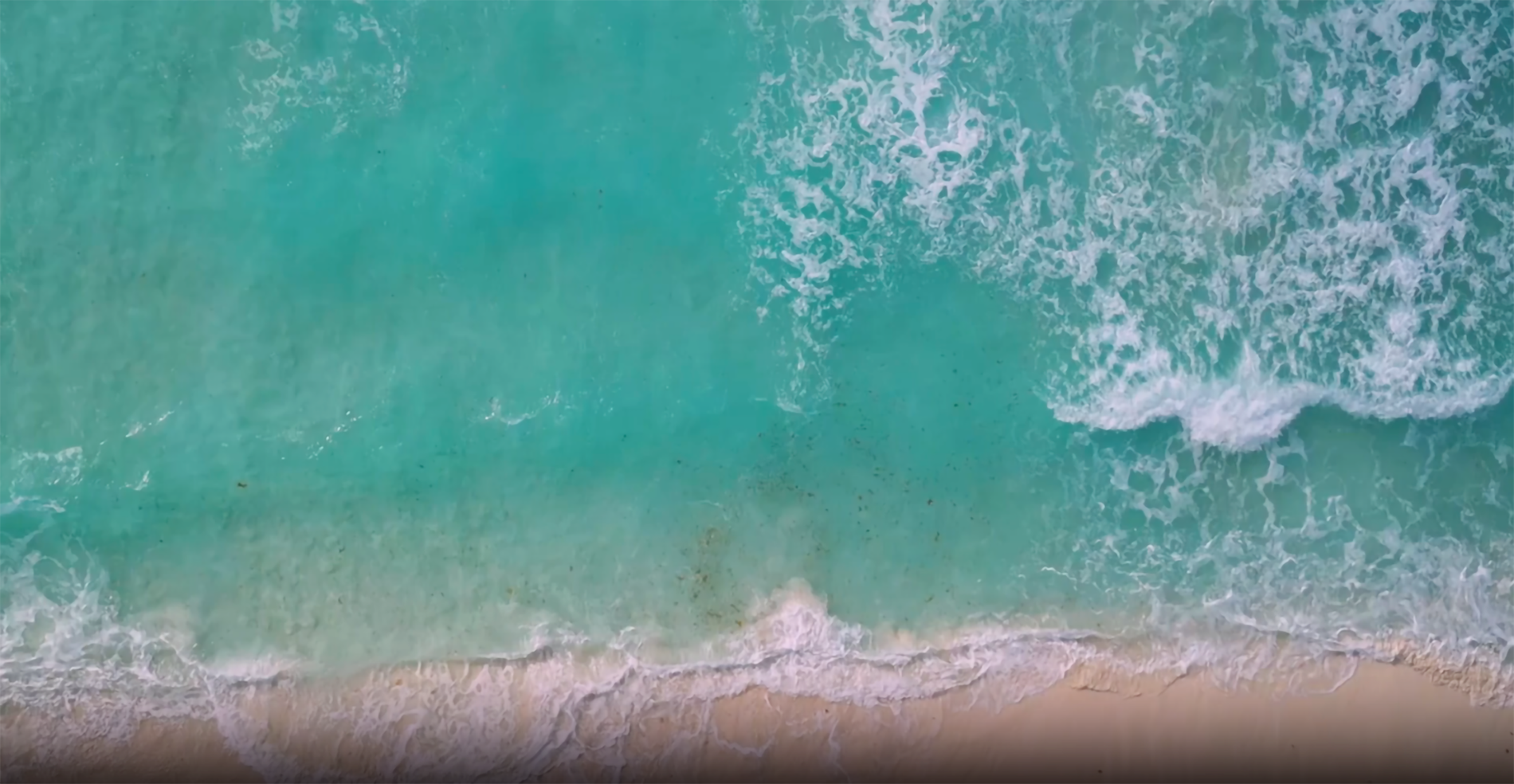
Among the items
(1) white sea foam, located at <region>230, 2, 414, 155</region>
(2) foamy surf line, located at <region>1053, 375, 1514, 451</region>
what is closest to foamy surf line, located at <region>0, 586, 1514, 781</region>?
(2) foamy surf line, located at <region>1053, 375, 1514, 451</region>

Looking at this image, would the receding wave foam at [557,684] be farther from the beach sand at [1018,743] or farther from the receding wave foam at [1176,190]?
the receding wave foam at [1176,190]

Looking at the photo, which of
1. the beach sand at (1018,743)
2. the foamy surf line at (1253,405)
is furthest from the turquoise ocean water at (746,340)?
the beach sand at (1018,743)

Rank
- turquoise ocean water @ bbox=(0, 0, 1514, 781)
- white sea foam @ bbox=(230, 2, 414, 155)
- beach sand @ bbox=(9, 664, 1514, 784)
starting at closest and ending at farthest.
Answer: beach sand @ bbox=(9, 664, 1514, 784)
turquoise ocean water @ bbox=(0, 0, 1514, 781)
white sea foam @ bbox=(230, 2, 414, 155)

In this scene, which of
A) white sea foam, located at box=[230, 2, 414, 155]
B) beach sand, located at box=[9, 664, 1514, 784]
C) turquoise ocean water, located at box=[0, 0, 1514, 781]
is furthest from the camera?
white sea foam, located at box=[230, 2, 414, 155]

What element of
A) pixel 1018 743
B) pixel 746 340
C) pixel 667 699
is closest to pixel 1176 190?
pixel 746 340

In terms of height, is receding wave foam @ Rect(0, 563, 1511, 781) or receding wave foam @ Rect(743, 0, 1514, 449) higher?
receding wave foam @ Rect(743, 0, 1514, 449)

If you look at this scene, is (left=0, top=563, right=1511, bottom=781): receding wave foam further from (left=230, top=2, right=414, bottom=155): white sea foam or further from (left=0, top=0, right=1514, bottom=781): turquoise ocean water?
(left=230, top=2, right=414, bottom=155): white sea foam

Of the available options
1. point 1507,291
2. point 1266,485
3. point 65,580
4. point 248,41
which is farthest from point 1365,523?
point 65,580
